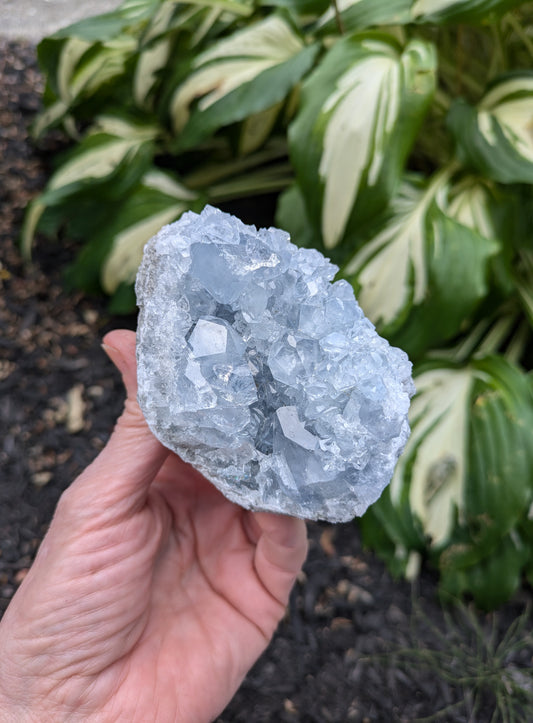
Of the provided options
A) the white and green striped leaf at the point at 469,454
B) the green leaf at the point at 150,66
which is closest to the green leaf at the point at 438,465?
the white and green striped leaf at the point at 469,454

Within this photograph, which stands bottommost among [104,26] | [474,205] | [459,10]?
[474,205]

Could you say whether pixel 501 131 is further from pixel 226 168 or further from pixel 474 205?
pixel 226 168

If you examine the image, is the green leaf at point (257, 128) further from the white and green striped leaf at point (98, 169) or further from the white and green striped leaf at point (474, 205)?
the white and green striped leaf at point (474, 205)

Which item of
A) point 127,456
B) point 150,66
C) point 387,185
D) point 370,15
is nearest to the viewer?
point 127,456

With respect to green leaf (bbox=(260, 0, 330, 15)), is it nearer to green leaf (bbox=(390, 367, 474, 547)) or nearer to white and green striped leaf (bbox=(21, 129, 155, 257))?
white and green striped leaf (bbox=(21, 129, 155, 257))

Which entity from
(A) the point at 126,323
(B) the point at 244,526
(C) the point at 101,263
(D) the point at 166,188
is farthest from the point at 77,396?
(B) the point at 244,526

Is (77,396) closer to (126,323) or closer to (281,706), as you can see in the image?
(126,323)

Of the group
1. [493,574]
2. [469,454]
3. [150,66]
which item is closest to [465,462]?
[469,454]
